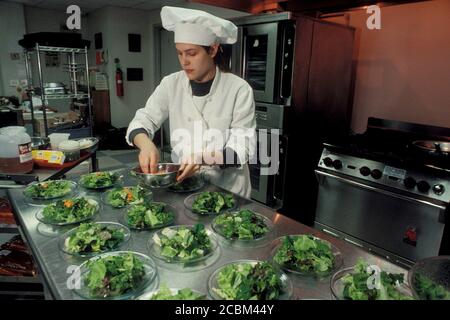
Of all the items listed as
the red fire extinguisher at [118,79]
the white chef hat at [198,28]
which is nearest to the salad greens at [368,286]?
the white chef hat at [198,28]

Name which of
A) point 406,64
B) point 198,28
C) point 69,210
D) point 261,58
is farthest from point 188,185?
point 406,64

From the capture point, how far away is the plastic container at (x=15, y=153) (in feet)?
6.28

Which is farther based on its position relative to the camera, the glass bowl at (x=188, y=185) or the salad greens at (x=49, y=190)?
the glass bowl at (x=188, y=185)

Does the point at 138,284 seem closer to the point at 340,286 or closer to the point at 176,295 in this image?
the point at 176,295

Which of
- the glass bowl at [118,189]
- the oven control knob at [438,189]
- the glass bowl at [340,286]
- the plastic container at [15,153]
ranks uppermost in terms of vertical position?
the plastic container at [15,153]

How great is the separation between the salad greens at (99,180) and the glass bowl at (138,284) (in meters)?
0.65

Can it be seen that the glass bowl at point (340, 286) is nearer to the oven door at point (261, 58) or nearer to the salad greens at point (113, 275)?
the salad greens at point (113, 275)

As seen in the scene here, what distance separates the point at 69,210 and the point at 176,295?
→ 2.25 ft

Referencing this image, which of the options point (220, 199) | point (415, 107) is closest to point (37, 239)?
point (220, 199)

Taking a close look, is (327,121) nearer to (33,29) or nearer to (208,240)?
(208,240)

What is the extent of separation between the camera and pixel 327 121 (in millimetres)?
3242

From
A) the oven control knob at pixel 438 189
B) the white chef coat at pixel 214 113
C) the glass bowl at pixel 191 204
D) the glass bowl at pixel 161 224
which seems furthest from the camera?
the oven control knob at pixel 438 189

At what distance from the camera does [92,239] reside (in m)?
1.10

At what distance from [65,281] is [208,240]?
448 millimetres
